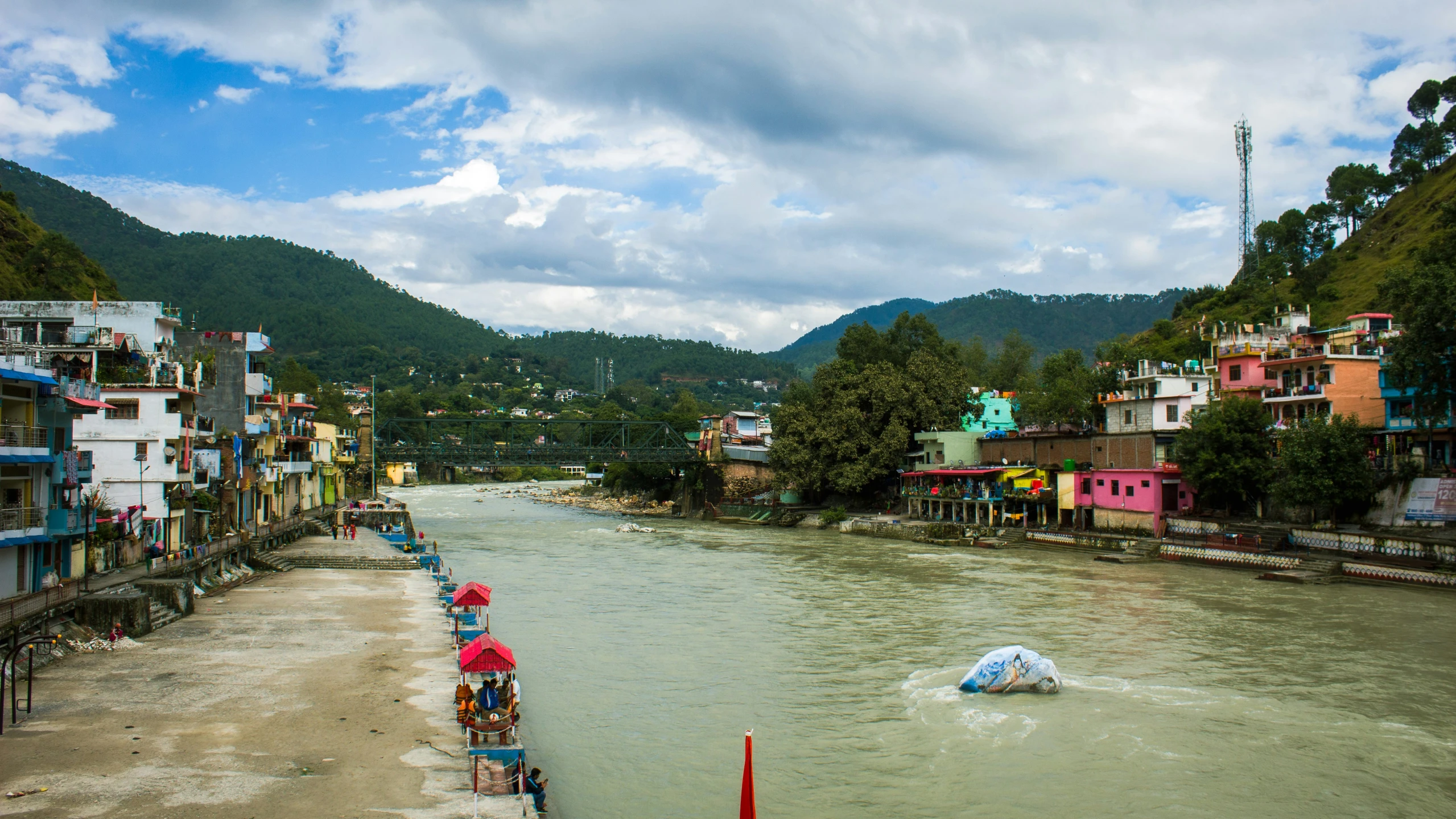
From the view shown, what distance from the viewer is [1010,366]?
84562 mm

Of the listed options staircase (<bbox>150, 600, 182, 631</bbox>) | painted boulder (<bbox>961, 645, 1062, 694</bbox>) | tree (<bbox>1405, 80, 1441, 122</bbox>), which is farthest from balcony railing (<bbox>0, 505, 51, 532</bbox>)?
tree (<bbox>1405, 80, 1441, 122</bbox>)

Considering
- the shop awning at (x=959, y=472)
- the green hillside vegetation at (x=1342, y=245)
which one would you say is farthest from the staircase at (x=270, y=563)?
the green hillside vegetation at (x=1342, y=245)

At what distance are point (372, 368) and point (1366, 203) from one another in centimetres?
16661

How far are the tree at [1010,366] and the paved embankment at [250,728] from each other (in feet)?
223

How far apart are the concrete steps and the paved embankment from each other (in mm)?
12552

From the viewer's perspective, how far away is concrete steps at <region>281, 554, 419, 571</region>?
3725 centimetres

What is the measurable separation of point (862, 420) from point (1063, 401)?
40.3ft

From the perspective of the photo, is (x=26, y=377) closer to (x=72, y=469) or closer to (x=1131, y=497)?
(x=72, y=469)

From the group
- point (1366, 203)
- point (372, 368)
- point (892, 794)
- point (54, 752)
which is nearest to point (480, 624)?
point (54, 752)

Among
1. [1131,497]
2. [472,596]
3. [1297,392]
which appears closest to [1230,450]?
[1131,497]

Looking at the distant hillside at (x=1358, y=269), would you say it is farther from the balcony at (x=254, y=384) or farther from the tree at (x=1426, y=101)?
the balcony at (x=254, y=384)

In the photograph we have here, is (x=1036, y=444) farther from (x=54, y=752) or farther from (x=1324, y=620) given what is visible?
(x=54, y=752)

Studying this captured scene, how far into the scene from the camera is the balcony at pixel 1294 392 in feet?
139

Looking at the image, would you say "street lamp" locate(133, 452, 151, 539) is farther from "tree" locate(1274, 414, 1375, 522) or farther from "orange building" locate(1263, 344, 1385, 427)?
"orange building" locate(1263, 344, 1385, 427)
